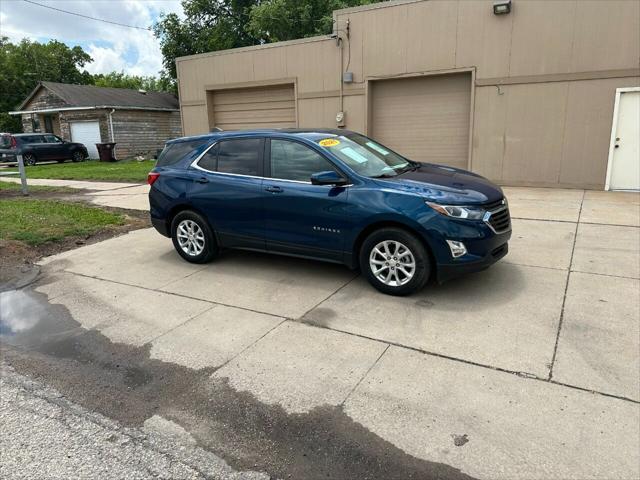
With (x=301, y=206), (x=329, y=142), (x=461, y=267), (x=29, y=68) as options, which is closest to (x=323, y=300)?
(x=301, y=206)

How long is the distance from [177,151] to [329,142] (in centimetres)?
223

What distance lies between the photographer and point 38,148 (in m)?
23.5

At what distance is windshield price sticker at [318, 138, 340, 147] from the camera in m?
→ 5.42

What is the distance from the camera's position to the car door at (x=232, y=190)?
570cm

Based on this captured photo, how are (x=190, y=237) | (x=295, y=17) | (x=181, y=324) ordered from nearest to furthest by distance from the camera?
(x=181, y=324), (x=190, y=237), (x=295, y=17)

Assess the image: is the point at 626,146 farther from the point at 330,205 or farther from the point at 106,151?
the point at 106,151

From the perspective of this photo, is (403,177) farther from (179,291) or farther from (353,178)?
(179,291)

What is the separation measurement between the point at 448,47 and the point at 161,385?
1129 cm

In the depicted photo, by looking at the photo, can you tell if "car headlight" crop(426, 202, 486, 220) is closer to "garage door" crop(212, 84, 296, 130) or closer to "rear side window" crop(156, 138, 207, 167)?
"rear side window" crop(156, 138, 207, 167)

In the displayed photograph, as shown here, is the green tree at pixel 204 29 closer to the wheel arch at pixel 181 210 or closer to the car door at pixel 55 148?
the car door at pixel 55 148

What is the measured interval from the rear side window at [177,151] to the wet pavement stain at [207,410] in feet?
8.61

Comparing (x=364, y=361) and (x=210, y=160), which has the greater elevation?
(x=210, y=160)

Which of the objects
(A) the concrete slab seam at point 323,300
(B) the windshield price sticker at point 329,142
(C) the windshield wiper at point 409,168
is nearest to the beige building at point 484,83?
(C) the windshield wiper at point 409,168

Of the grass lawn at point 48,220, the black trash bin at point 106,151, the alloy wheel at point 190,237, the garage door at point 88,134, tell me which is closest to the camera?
the alloy wheel at point 190,237
